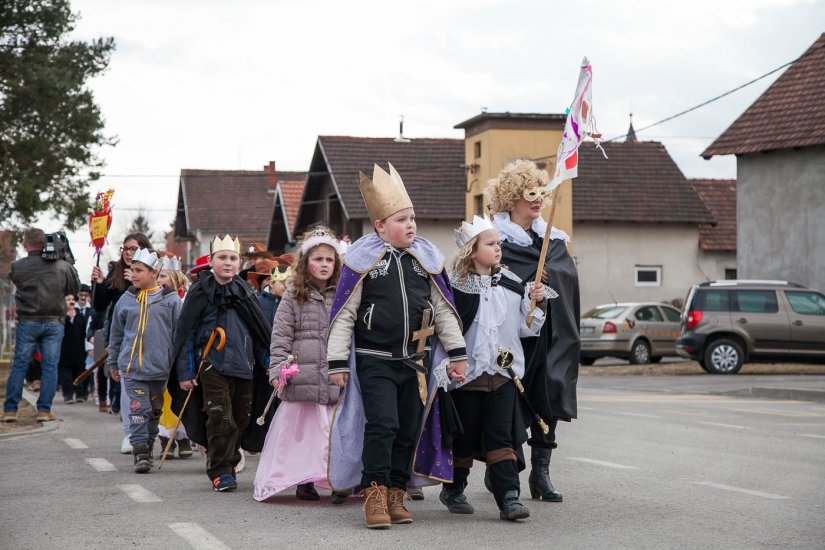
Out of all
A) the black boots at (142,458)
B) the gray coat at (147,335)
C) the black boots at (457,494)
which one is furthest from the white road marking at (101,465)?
the black boots at (457,494)

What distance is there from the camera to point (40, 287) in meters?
14.2

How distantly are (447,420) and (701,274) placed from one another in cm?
4181

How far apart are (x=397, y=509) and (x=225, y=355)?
2428 mm

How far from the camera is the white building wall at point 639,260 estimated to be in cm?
4744

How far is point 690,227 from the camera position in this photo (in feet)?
158

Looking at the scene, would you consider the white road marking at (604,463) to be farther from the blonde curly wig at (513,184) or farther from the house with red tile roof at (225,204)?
the house with red tile roof at (225,204)

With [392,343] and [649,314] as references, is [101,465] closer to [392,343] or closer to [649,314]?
[392,343]

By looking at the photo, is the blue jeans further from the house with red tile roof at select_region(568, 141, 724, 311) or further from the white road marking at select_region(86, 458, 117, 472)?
the house with red tile roof at select_region(568, 141, 724, 311)

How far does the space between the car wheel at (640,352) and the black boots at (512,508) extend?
904 inches

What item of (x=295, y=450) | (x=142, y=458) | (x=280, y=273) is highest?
(x=280, y=273)

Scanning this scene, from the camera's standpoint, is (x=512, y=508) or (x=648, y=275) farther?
(x=648, y=275)

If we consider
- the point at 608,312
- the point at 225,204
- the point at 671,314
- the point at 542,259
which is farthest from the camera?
the point at 225,204

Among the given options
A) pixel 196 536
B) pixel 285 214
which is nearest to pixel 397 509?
pixel 196 536

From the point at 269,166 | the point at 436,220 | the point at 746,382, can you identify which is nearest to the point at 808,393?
the point at 746,382
